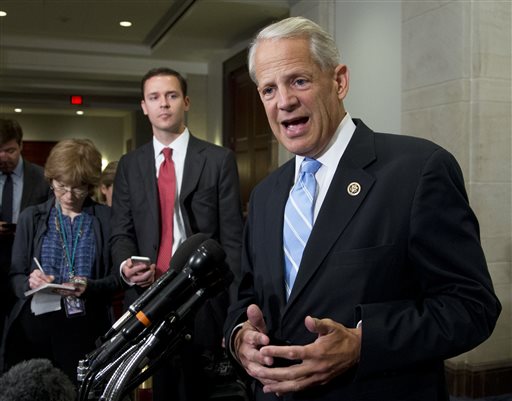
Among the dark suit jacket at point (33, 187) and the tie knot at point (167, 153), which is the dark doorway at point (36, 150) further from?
the tie knot at point (167, 153)

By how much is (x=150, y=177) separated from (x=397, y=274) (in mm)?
1481

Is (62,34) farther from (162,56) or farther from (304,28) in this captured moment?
(304,28)

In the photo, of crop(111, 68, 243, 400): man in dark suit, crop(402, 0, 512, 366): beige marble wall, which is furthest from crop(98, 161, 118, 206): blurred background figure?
crop(402, 0, 512, 366): beige marble wall

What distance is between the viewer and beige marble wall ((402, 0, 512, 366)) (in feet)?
11.7

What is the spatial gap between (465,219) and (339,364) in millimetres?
369

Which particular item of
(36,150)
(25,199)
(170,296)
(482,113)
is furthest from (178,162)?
(36,150)

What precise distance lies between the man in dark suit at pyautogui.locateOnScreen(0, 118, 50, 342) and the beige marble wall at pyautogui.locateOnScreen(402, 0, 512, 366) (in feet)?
8.33

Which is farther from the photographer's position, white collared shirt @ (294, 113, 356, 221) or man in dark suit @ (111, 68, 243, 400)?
man in dark suit @ (111, 68, 243, 400)

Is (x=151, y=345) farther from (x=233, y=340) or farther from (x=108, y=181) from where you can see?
(x=108, y=181)

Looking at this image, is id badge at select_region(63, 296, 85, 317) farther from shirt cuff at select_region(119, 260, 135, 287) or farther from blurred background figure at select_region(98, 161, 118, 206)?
blurred background figure at select_region(98, 161, 118, 206)

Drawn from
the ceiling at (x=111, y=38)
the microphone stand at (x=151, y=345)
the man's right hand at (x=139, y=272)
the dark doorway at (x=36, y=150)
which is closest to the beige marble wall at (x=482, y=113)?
the man's right hand at (x=139, y=272)

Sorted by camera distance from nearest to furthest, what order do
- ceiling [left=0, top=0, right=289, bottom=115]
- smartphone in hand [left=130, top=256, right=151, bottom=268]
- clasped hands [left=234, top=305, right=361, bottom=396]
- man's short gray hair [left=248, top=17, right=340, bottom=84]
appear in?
clasped hands [left=234, top=305, right=361, bottom=396], man's short gray hair [left=248, top=17, right=340, bottom=84], smartphone in hand [left=130, top=256, right=151, bottom=268], ceiling [left=0, top=0, right=289, bottom=115]

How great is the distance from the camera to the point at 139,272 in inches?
85.7

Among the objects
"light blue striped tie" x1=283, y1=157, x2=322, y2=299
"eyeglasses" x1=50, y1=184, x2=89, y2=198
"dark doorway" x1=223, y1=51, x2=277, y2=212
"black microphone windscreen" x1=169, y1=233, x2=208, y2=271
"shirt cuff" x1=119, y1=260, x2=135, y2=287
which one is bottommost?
"shirt cuff" x1=119, y1=260, x2=135, y2=287
